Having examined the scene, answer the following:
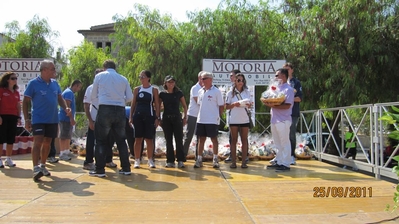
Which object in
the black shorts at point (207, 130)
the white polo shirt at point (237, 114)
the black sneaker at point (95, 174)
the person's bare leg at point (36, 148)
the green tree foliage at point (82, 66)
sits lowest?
the black sneaker at point (95, 174)

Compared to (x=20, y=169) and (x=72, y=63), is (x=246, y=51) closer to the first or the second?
(x=20, y=169)

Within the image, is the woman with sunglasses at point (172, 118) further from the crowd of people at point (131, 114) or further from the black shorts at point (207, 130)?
the black shorts at point (207, 130)

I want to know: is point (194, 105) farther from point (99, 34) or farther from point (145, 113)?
point (99, 34)

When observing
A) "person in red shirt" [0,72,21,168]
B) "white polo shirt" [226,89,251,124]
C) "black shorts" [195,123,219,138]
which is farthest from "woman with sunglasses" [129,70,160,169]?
"person in red shirt" [0,72,21,168]

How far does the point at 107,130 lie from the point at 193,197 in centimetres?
203

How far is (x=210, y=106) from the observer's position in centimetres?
704

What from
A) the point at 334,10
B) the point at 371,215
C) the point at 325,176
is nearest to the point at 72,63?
the point at 334,10

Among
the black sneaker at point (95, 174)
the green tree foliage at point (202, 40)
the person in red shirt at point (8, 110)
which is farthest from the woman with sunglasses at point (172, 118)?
the green tree foliage at point (202, 40)

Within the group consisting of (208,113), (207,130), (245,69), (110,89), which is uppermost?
(245,69)

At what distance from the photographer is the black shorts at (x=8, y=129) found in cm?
705

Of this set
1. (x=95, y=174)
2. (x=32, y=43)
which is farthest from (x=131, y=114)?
(x=32, y=43)

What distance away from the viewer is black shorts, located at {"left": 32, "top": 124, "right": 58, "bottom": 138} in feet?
18.9

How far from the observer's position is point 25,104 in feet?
19.6

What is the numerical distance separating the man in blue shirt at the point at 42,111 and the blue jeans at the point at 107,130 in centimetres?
66
